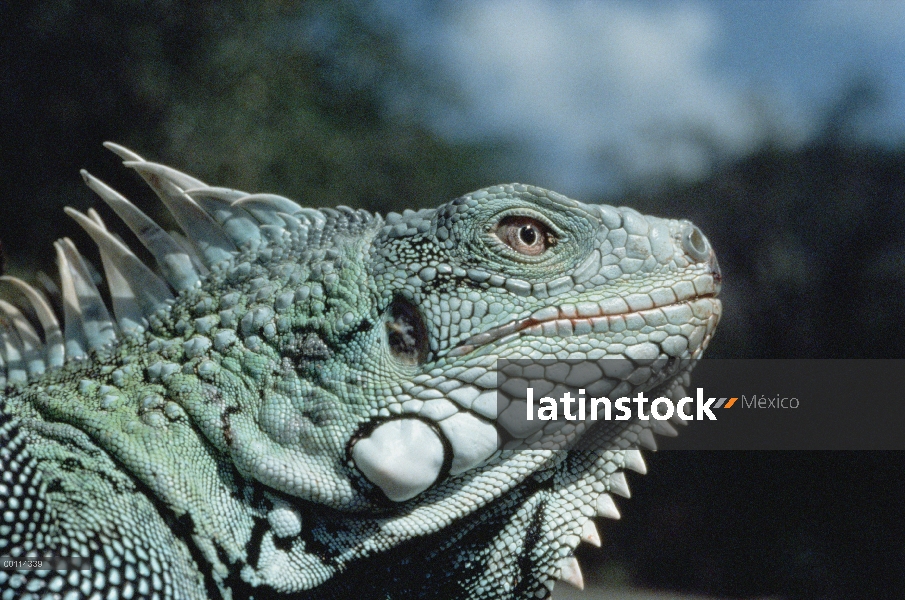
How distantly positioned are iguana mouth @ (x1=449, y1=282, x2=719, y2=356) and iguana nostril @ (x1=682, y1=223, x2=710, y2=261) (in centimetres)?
14

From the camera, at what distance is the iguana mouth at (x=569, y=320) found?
1549 millimetres

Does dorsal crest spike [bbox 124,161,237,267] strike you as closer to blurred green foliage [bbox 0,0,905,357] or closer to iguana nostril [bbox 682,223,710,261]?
iguana nostril [bbox 682,223,710,261]

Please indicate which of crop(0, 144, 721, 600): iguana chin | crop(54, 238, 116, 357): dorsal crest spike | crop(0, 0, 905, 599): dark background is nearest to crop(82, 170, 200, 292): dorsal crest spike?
crop(0, 144, 721, 600): iguana chin

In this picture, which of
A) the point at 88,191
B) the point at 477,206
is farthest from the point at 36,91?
the point at 477,206

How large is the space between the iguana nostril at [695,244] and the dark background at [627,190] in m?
4.34

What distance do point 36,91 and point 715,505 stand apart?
20.4 feet

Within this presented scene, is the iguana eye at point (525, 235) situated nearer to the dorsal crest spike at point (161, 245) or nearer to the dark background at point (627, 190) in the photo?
the dorsal crest spike at point (161, 245)

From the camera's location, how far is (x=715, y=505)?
20.0 ft

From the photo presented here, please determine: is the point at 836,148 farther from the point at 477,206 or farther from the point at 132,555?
the point at 132,555

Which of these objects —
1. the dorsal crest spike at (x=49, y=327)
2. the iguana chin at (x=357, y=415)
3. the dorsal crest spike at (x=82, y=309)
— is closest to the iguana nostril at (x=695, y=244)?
the iguana chin at (x=357, y=415)

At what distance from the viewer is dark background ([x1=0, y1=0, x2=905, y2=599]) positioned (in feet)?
18.2

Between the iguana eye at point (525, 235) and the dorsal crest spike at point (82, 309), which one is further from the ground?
the iguana eye at point (525, 235)

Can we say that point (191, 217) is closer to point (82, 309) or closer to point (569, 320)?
point (82, 309)

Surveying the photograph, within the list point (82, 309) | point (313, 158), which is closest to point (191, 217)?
point (82, 309)
